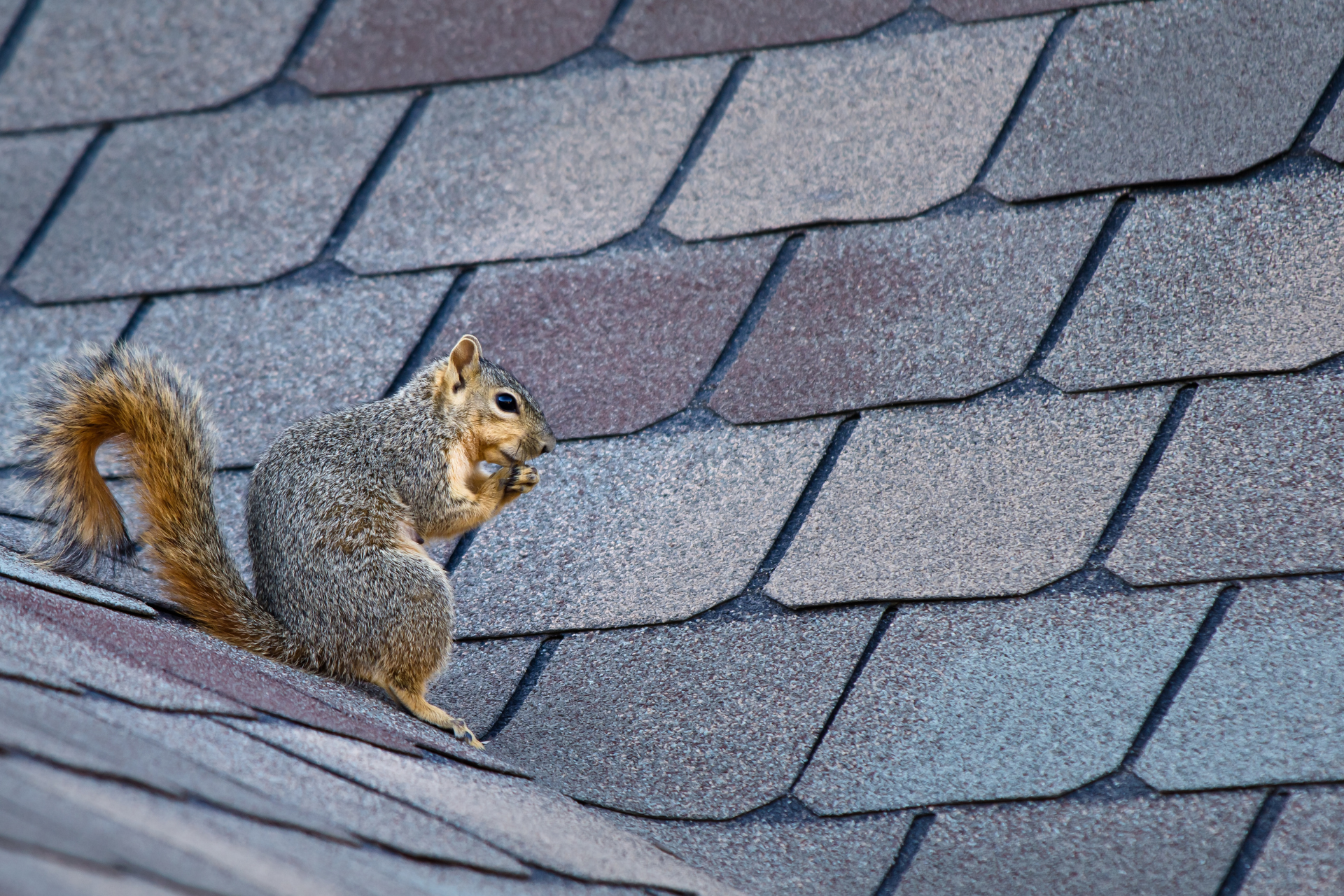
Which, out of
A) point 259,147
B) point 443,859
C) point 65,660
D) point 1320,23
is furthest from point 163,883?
point 1320,23

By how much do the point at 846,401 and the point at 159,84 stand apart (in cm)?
154

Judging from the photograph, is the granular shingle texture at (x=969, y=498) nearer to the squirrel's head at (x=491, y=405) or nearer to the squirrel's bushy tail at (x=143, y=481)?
the squirrel's head at (x=491, y=405)

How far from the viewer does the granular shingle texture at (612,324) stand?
1.91 meters

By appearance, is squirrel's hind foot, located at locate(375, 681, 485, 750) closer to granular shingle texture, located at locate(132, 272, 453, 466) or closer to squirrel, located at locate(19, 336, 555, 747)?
squirrel, located at locate(19, 336, 555, 747)

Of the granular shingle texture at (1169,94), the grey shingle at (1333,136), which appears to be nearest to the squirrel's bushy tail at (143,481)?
the granular shingle texture at (1169,94)

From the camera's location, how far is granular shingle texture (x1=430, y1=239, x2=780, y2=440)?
1.91 meters

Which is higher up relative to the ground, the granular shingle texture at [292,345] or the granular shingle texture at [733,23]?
the granular shingle texture at [733,23]

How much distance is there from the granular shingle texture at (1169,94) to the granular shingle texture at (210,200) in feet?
3.83

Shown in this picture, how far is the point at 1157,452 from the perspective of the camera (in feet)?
5.49

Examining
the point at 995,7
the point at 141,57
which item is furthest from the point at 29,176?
the point at 995,7

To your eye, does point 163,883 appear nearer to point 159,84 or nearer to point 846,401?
point 846,401

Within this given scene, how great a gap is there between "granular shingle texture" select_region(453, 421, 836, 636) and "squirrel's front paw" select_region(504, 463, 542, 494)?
7 cm

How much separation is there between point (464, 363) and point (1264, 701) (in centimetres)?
121

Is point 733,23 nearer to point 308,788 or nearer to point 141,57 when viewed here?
point 141,57
